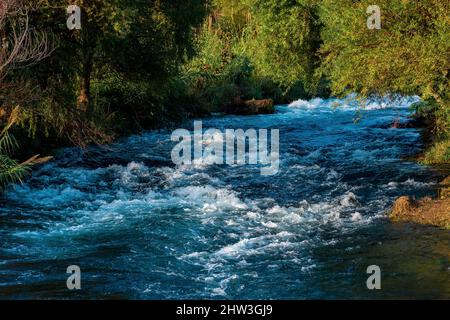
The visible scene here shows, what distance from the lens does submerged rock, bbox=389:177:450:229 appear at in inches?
523

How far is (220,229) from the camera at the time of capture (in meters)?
13.9

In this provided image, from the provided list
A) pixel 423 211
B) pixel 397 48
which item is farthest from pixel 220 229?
pixel 397 48

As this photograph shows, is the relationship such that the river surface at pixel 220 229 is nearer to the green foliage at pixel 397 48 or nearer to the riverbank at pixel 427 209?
the riverbank at pixel 427 209

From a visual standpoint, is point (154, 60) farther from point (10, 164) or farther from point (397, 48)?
point (397, 48)

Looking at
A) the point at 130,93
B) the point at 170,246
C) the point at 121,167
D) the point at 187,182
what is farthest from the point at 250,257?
the point at 130,93

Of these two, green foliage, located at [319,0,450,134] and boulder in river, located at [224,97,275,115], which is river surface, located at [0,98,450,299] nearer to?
green foliage, located at [319,0,450,134]

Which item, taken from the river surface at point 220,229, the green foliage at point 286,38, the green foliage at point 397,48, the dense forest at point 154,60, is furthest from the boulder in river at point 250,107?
the green foliage at point 397,48

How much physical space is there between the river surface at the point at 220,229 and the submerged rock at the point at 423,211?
31 centimetres

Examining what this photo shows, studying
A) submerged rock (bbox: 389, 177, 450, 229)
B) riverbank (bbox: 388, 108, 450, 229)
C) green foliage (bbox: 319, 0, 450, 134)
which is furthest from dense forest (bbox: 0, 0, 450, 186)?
submerged rock (bbox: 389, 177, 450, 229)

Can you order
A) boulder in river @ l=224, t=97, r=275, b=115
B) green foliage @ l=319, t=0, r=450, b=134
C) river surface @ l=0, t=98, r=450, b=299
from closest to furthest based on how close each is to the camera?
river surface @ l=0, t=98, r=450, b=299 < green foliage @ l=319, t=0, r=450, b=134 < boulder in river @ l=224, t=97, r=275, b=115

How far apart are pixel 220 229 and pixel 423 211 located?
14.2 ft

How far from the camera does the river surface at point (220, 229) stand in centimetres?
1062

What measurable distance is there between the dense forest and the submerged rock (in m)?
2.74
